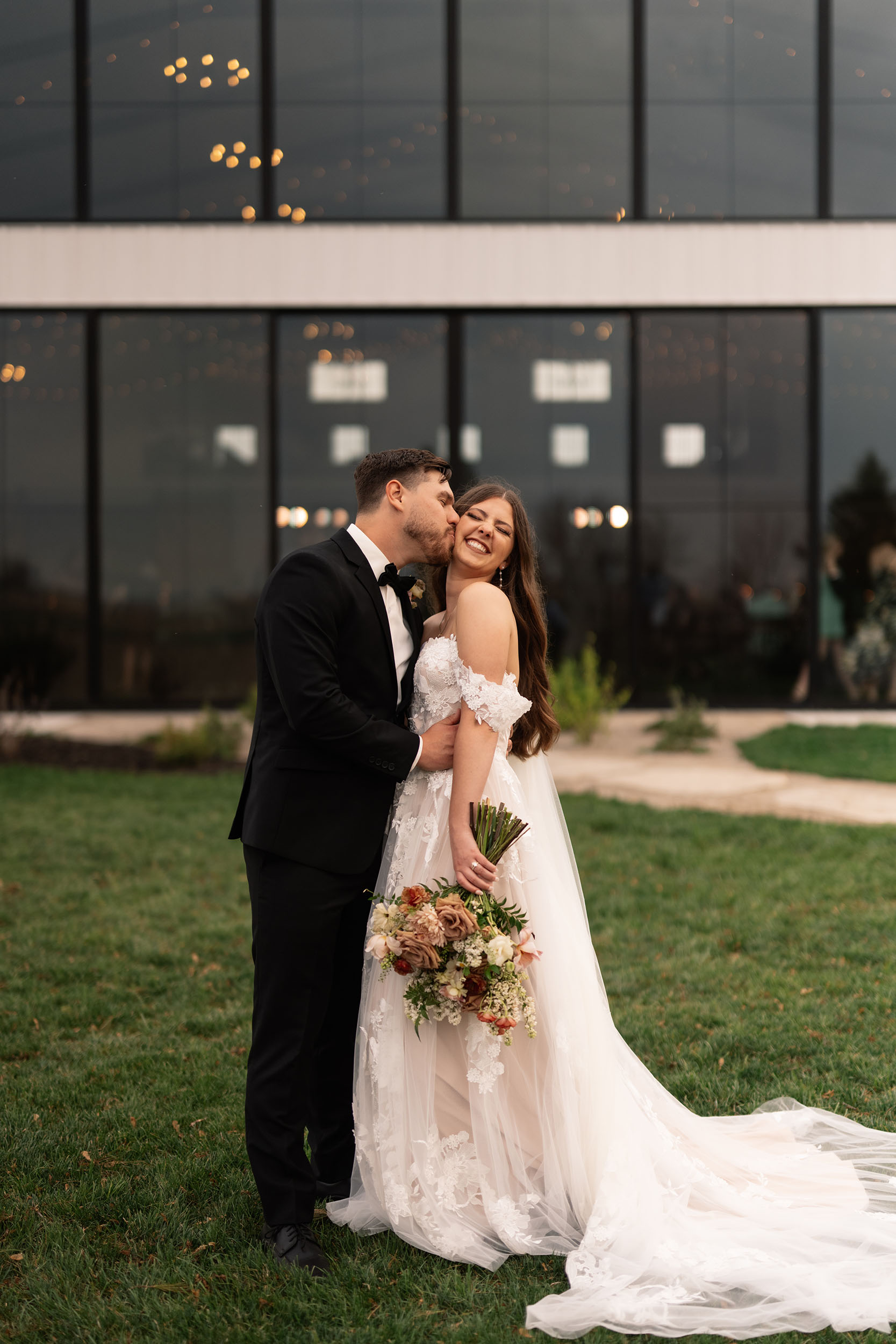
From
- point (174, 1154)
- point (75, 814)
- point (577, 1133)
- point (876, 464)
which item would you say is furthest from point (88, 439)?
point (577, 1133)

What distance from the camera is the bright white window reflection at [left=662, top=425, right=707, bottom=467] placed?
12.8 metres

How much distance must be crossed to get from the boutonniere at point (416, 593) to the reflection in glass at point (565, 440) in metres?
9.52

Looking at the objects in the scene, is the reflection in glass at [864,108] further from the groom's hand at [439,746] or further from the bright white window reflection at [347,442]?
the groom's hand at [439,746]

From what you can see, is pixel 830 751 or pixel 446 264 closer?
pixel 830 751

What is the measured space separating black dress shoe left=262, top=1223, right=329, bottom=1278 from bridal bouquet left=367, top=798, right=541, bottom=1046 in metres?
0.63

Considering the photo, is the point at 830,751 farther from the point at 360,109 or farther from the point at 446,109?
the point at 360,109

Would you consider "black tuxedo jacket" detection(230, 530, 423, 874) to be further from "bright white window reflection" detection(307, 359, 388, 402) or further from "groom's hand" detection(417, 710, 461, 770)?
"bright white window reflection" detection(307, 359, 388, 402)

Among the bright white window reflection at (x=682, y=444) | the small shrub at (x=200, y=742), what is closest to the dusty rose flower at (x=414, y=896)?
the small shrub at (x=200, y=742)

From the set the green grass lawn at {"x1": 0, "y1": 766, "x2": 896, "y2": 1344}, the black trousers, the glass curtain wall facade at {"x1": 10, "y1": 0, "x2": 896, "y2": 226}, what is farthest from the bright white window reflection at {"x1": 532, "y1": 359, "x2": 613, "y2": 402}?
the black trousers

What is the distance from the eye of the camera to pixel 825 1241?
9.53ft

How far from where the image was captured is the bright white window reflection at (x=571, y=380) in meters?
12.8

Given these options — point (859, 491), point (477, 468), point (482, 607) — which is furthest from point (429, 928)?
point (859, 491)

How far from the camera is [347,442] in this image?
12.8 meters

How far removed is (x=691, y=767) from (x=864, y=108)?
320 inches
